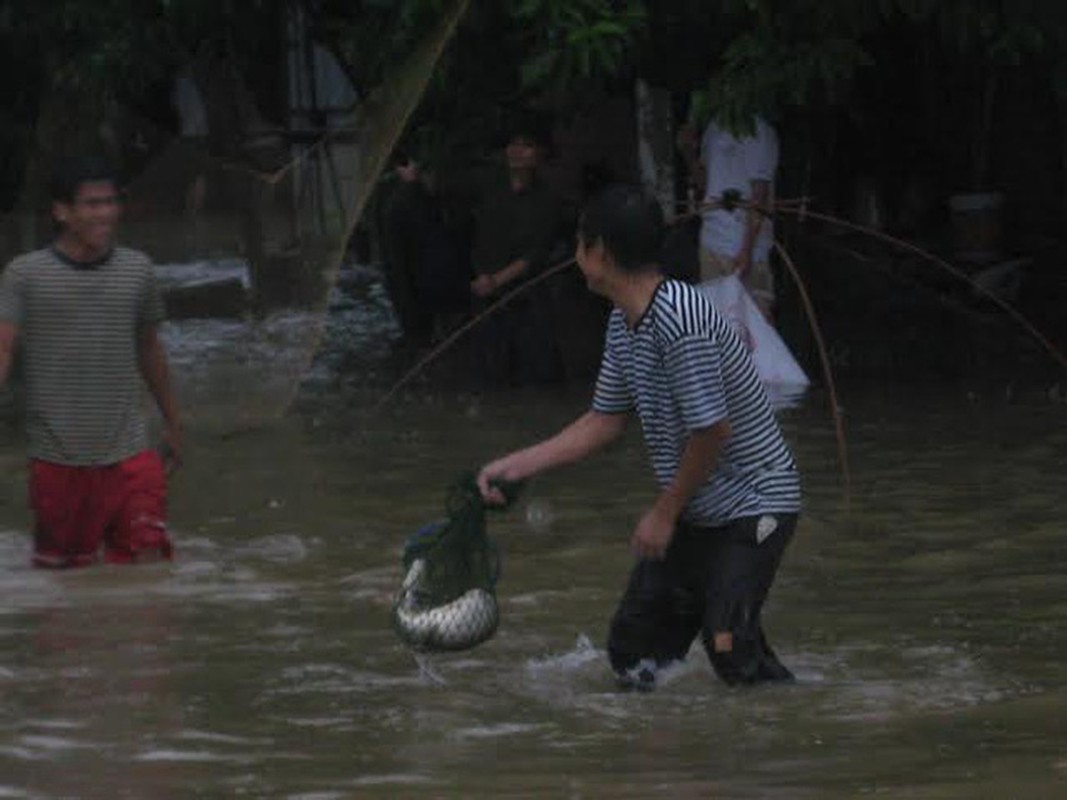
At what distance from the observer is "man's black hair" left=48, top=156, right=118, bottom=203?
880cm

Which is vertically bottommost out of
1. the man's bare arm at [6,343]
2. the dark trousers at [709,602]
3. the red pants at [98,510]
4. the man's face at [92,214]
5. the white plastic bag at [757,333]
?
the white plastic bag at [757,333]

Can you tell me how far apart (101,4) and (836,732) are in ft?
30.9

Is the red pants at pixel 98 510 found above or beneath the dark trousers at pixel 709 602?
beneath

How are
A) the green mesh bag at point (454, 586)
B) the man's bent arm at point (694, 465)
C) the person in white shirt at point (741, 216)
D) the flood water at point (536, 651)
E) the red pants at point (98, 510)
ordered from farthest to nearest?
the person in white shirt at point (741, 216) → the red pants at point (98, 510) → the green mesh bag at point (454, 586) → the man's bent arm at point (694, 465) → the flood water at point (536, 651)

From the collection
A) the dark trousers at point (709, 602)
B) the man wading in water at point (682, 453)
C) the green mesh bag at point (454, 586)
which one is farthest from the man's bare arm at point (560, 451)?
the dark trousers at point (709, 602)

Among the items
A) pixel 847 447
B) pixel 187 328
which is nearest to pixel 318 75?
pixel 187 328

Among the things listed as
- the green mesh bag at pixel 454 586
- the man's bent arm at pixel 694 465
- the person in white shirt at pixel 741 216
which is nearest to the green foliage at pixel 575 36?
the person in white shirt at pixel 741 216

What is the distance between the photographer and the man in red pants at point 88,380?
8984 mm

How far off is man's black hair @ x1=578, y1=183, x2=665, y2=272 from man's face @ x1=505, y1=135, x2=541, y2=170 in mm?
7648

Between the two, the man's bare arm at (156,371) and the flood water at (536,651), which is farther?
Answer: the man's bare arm at (156,371)

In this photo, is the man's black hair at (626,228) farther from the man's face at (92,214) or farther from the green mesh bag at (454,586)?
the man's face at (92,214)

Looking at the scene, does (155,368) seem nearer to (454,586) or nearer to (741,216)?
(454,586)

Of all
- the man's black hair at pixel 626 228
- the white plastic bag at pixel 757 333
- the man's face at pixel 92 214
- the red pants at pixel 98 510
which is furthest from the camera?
the white plastic bag at pixel 757 333

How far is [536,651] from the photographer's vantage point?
26.5 ft
